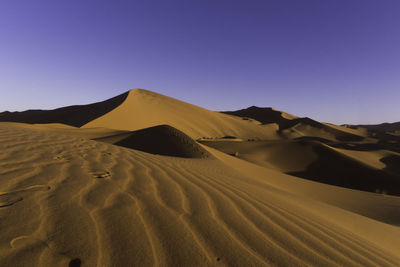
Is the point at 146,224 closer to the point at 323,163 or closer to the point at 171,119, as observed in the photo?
the point at 323,163

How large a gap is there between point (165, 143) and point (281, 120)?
1853 inches

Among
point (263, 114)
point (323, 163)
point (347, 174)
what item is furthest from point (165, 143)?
point (263, 114)

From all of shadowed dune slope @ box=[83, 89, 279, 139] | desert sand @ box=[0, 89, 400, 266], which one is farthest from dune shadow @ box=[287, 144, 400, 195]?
shadowed dune slope @ box=[83, 89, 279, 139]

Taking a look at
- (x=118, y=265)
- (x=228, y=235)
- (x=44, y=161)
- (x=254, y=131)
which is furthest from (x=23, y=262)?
(x=254, y=131)

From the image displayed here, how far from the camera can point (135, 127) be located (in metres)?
19.6

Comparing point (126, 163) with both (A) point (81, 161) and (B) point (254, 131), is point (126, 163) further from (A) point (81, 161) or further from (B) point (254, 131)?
(B) point (254, 131)

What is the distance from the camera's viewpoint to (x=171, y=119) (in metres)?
25.8

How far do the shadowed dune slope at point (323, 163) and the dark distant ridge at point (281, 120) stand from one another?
2290 cm

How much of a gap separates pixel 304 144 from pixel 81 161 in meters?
13.1

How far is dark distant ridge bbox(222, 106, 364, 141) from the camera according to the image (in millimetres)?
35400

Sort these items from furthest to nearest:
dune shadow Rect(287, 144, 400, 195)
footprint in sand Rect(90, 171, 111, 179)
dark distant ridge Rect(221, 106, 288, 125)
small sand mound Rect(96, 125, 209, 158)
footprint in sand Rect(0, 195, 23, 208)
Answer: dark distant ridge Rect(221, 106, 288, 125), dune shadow Rect(287, 144, 400, 195), small sand mound Rect(96, 125, 209, 158), footprint in sand Rect(90, 171, 111, 179), footprint in sand Rect(0, 195, 23, 208)

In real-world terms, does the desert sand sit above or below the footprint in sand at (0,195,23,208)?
below

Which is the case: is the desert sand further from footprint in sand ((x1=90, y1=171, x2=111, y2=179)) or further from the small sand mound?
the small sand mound

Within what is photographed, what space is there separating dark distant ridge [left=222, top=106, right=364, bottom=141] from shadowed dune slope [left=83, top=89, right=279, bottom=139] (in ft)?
28.0
